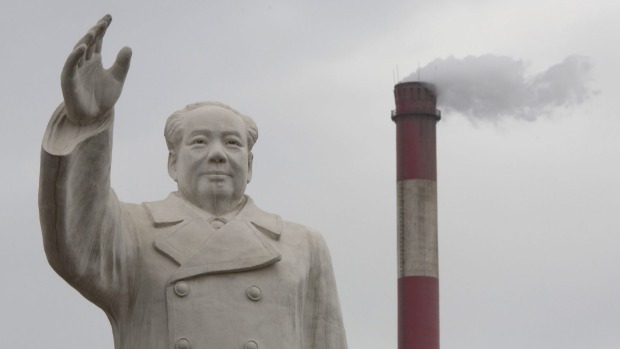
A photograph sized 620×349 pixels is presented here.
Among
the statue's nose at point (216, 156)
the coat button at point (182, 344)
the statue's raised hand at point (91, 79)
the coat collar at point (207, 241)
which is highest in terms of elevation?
the statue's raised hand at point (91, 79)

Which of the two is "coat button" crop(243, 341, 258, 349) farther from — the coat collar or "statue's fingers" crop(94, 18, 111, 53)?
"statue's fingers" crop(94, 18, 111, 53)

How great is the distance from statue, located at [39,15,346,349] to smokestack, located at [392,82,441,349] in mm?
55836

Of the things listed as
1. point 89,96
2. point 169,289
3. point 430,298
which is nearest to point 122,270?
point 169,289

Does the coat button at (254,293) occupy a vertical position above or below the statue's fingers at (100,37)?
below

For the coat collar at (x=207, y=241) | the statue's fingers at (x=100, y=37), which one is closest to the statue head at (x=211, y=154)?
the coat collar at (x=207, y=241)

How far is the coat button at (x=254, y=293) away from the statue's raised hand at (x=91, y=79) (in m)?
1.36

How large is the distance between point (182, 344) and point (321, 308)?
1.04 meters

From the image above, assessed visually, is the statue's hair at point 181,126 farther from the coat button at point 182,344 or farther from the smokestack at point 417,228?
the smokestack at point 417,228

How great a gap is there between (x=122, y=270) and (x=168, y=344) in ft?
1.64

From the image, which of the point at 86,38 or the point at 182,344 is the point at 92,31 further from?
the point at 182,344

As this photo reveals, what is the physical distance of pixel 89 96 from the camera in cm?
995

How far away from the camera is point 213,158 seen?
10.9m

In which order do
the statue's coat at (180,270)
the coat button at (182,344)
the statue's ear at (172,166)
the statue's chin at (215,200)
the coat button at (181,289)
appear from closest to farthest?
the statue's coat at (180,270), the coat button at (182,344), the coat button at (181,289), the statue's chin at (215,200), the statue's ear at (172,166)

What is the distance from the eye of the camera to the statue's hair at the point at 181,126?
36.3 ft
